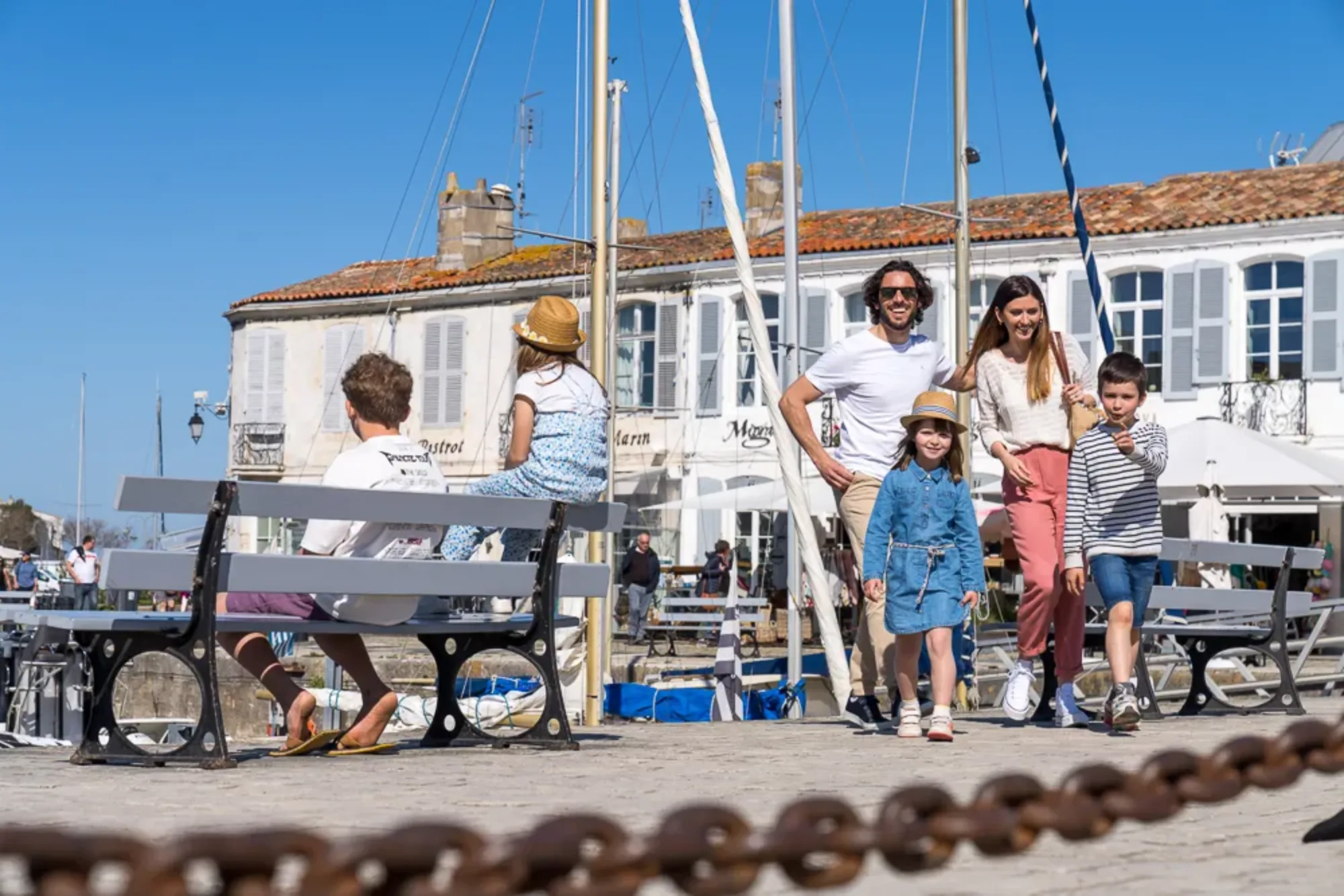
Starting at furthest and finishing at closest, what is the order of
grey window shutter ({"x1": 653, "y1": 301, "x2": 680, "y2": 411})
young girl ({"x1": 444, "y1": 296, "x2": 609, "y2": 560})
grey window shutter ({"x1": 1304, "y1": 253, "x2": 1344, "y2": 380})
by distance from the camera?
grey window shutter ({"x1": 653, "y1": 301, "x2": 680, "y2": 411}) < grey window shutter ({"x1": 1304, "y1": 253, "x2": 1344, "y2": 380}) < young girl ({"x1": 444, "y1": 296, "x2": 609, "y2": 560})

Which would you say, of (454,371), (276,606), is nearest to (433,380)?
(454,371)

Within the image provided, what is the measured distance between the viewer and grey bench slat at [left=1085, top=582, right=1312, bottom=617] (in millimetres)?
9461

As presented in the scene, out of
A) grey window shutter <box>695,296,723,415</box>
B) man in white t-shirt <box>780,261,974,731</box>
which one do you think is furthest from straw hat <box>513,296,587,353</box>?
grey window shutter <box>695,296,723,415</box>

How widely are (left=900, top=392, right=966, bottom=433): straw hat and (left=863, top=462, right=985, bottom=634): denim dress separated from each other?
175 millimetres

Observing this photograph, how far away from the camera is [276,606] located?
674cm

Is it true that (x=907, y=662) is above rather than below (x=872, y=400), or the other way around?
below

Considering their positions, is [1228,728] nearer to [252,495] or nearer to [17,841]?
[252,495]

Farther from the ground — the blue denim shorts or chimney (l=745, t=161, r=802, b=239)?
chimney (l=745, t=161, r=802, b=239)

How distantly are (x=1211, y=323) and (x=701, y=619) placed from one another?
10971 mm

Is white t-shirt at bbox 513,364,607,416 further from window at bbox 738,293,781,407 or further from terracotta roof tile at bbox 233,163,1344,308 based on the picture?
window at bbox 738,293,781,407

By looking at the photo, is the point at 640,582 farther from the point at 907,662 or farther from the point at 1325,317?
the point at 907,662

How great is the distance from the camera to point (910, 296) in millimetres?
8344

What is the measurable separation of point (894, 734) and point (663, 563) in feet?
101

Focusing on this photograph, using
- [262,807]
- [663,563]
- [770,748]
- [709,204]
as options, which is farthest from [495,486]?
[709,204]
